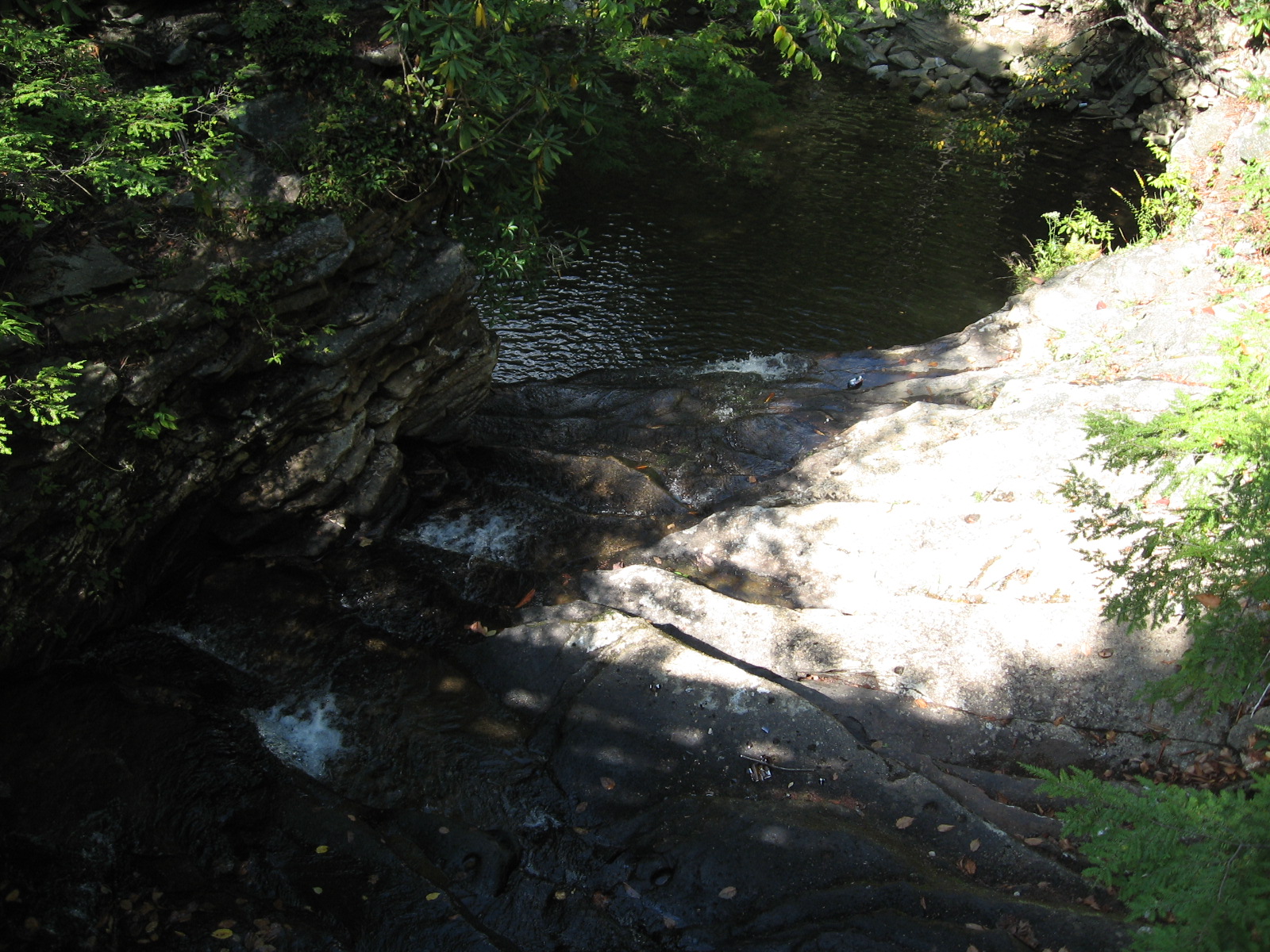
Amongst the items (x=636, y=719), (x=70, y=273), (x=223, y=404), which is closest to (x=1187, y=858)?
(x=636, y=719)

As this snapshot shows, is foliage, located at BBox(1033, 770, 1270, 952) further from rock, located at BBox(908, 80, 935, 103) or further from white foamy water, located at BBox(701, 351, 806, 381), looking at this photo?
rock, located at BBox(908, 80, 935, 103)

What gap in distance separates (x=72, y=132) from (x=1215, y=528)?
23.4 ft

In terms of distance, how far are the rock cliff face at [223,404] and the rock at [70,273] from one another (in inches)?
0.4

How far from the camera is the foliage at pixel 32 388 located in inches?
179

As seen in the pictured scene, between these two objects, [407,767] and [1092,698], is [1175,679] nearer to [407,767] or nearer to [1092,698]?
[1092,698]

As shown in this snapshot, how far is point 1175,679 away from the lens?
4398mm

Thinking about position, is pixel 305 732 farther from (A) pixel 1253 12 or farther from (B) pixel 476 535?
(A) pixel 1253 12

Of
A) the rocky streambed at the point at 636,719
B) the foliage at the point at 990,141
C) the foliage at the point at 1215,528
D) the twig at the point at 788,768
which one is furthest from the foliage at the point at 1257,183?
the twig at the point at 788,768

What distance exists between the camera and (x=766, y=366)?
1123 centimetres

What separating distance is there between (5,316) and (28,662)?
244 centimetres

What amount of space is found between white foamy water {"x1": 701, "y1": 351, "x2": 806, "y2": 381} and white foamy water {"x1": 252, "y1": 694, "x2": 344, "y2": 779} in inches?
266

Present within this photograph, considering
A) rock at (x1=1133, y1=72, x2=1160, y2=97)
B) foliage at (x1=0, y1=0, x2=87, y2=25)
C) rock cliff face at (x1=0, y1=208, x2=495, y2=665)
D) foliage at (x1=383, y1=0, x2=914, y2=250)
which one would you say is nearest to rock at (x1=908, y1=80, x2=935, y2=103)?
rock at (x1=1133, y1=72, x2=1160, y2=97)

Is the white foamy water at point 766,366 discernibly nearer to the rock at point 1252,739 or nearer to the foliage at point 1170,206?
the foliage at point 1170,206

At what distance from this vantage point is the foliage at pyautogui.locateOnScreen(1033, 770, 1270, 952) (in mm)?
2656
